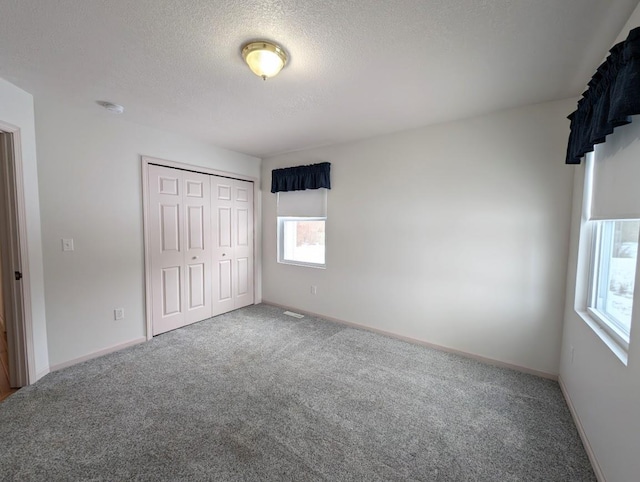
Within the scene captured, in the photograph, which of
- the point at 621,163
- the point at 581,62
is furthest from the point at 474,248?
the point at 581,62

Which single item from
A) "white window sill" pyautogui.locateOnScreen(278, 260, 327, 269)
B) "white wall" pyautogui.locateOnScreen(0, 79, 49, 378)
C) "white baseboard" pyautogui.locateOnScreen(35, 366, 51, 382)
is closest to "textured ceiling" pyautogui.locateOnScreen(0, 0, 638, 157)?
"white wall" pyautogui.locateOnScreen(0, 79, 49, 378)

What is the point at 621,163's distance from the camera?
1.45 meters

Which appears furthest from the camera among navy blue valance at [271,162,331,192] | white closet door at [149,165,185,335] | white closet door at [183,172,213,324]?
navy blue valance at [271,162,331,192]

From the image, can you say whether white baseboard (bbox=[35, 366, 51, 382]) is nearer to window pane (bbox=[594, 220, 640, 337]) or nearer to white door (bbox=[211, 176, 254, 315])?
white door (bbox=[211, 176, 254, 315])

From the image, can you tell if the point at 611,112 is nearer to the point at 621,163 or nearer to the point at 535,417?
the point at 621,163

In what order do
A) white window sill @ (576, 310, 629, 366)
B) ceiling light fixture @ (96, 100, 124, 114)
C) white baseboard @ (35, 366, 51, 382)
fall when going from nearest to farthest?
white window sill @ (576, 310, 629, 366), white baseboard @ (35, 366, 51, 382), ceiling light fixture @ (96, 100, 124, 114)

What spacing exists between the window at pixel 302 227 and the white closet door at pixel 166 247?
1485mm

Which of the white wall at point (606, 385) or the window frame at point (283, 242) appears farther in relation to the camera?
the window frame at point (283, 242)

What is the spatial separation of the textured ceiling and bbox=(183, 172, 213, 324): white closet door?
1.06m

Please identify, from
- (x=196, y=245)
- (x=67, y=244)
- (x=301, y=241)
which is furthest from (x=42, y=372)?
(x=301, y=241)

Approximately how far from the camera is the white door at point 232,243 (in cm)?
387

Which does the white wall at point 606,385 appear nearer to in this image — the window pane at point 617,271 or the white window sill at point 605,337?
the white window sill at point 605,337

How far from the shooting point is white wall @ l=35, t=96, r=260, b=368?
2.41 meters

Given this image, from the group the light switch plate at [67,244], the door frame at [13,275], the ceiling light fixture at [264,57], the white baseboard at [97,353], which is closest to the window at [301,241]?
the white baseboard at [97,353]
